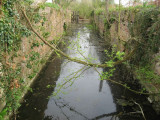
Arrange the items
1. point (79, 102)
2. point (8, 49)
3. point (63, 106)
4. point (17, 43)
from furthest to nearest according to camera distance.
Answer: point (79, 102) < point (63, 106) < point (17, 43) < point (8, 49)

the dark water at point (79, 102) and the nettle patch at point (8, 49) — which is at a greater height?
the nettle patch at point (8, 49)

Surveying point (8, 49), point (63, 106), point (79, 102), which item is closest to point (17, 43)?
point (8, 49)

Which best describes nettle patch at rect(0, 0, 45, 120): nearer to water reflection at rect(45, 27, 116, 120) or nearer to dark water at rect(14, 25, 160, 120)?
dark water at rect(14, 25, 160, 120)

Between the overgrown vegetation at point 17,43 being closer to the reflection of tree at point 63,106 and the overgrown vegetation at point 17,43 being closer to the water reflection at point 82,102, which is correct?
the water reflection at point 82,102

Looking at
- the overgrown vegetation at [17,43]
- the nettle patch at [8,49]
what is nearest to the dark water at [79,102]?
the overgrown vegetation at [17,43]

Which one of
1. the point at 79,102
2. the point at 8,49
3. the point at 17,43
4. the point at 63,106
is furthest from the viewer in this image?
the point at 79,102

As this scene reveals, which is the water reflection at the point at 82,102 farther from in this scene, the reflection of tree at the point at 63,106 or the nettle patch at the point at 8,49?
the nettle patch at the point at 8,49

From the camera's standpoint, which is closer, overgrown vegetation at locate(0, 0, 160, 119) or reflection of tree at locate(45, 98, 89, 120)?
overgrown vegetation at locate(0, 0, 160, 119)

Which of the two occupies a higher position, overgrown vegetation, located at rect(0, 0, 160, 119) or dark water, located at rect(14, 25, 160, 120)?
overgrown vegetation, located at rect(0, 0, 160, 119)

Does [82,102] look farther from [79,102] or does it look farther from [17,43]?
[17,43]

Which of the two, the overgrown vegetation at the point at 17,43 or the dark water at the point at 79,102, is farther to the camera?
the dark water at the point at 79,102

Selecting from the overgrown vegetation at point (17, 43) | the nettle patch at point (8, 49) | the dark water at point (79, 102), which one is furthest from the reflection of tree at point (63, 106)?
the nettle patch at point (8, 49)

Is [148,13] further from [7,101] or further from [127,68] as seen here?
[7,101]

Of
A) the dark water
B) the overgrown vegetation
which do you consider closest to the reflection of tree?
the dark water
